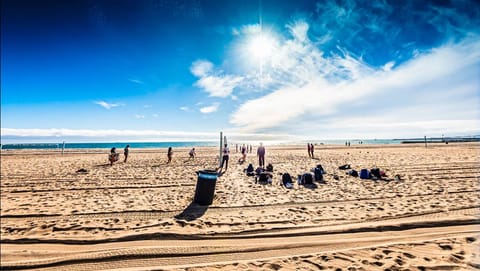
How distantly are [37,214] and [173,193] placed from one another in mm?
3631

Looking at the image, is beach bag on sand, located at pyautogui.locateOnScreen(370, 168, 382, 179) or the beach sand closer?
the beach sand

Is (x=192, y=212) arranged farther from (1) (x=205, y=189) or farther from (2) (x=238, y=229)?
(2) (x=238, y=229)

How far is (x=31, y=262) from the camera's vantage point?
3352 millimetres

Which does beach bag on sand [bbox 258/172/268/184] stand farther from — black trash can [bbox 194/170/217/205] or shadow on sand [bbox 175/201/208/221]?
shadow on sand [bbox 175/201/208/221]

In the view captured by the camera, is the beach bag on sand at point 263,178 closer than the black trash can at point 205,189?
No

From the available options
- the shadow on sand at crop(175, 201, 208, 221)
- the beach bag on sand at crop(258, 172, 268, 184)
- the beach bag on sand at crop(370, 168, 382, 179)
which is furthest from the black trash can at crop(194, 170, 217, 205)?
the beach bag on sand at crop(370, 168, 382, 179)

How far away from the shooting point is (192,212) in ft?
19.3

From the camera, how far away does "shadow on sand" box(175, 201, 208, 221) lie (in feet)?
18.1

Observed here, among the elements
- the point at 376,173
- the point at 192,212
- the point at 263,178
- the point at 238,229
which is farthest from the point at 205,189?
the point at 376,173

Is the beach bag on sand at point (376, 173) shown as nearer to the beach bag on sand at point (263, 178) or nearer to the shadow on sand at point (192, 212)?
the beach bag on sand at point (263, 178)

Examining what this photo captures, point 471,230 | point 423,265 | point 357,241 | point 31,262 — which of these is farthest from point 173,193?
point 471,230

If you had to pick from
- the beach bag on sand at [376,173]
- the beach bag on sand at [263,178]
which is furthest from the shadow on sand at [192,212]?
the beach bag on sand at [376,173]

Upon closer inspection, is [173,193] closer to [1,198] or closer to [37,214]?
[37,214]

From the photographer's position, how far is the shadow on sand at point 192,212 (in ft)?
18.1
